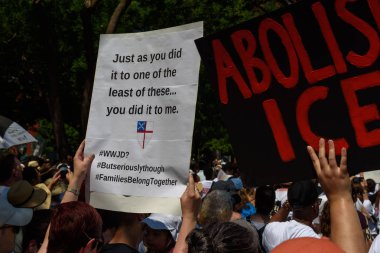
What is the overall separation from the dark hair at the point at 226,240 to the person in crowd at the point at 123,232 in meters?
0.81

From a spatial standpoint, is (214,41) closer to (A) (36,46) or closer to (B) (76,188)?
(B) (76,188)

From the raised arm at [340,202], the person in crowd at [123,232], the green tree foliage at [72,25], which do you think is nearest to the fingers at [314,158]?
the raised arm at [340,202]

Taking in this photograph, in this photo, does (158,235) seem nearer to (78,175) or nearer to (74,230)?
(78,175)

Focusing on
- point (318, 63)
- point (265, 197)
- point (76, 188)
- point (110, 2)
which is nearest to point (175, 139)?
point (76, 188)

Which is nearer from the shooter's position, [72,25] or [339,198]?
[339,198]

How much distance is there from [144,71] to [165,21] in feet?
49.8

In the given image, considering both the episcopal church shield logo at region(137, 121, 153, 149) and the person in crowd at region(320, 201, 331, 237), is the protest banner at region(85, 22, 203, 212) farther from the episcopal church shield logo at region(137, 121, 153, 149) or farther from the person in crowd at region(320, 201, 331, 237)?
the person in crowd at region(320, 201, 331, 237)

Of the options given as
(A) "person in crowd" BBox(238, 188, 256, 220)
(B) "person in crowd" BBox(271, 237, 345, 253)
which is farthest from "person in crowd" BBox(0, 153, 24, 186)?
(B) "person in crowd" BBox(271, 237, 345, 253)

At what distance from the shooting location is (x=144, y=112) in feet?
14.4

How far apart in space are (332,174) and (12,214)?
5.78ft

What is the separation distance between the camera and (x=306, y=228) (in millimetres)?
5062

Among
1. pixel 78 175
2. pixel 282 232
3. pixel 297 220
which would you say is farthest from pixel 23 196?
pixel 297 220

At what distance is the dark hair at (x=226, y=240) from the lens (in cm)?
287

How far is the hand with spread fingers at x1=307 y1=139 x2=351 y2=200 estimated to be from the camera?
282 centimetres
